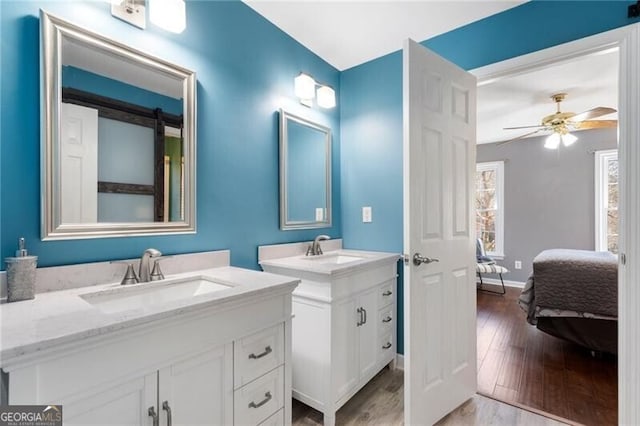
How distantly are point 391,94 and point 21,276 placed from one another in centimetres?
235

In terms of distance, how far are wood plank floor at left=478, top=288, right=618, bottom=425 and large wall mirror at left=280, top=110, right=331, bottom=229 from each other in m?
1.68

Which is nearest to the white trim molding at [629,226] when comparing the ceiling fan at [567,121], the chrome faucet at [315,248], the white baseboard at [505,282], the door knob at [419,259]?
the door knob at [419,259]

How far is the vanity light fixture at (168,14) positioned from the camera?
1335 millimetres

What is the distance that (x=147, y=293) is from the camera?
49.9 inches

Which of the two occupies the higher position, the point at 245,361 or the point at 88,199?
the point at 88,199

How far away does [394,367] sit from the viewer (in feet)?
7.51

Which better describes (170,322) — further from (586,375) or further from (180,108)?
(586,375)

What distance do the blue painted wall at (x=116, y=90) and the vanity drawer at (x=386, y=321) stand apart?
1.76 meters

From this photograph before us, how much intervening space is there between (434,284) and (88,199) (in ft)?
5.49

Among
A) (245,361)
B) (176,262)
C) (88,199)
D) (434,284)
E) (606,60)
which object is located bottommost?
(245,361)

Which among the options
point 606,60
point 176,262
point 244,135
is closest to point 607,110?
point 606,60

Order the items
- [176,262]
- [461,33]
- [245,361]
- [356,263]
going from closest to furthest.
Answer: [245,361] → [176,262] → [356,263] → [461,33]

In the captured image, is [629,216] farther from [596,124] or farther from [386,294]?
[596,124]

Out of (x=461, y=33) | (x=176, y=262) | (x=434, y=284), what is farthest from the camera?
(x=461, y=33)
